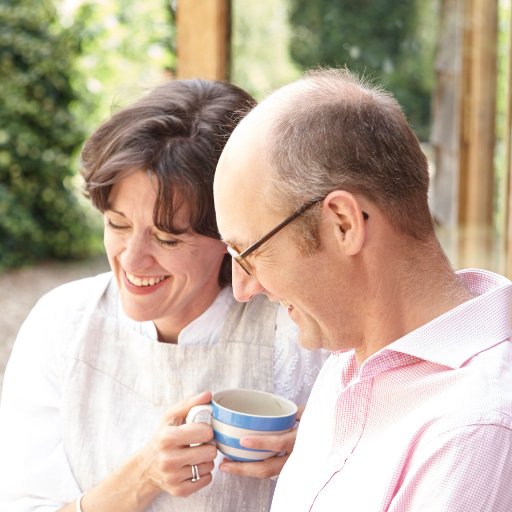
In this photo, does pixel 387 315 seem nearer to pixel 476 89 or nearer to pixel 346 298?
pixel 346 298

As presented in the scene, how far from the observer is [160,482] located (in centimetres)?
168

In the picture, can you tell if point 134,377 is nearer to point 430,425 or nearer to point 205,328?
point 205,328

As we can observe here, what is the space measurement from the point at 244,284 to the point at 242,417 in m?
0.31

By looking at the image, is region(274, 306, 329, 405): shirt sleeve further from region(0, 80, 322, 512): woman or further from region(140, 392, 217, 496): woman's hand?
region(140, 392, 217, 496): woman's hand

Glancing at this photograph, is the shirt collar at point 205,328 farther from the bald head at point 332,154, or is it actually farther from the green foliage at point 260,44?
the green foliage at point 260,44

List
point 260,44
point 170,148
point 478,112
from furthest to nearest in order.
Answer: point 478,112 < point 260,44 < point 170,148

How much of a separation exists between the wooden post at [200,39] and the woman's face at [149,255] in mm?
1907

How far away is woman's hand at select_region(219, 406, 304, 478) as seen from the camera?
5.30 feet

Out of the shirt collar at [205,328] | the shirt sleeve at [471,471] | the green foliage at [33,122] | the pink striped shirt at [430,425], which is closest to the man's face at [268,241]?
the pink striped shirt at [430,425]

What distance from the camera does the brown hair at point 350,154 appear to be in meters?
1.21

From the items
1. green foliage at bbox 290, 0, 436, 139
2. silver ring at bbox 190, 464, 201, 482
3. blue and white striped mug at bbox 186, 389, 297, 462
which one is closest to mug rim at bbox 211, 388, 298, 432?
blue and white striped mug at bbox 186, 389, 297, 462

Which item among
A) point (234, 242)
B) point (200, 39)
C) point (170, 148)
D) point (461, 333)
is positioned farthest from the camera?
point (200, 39)

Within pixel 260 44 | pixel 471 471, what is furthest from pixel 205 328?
pixel 260 44

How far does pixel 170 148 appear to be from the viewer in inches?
70.5
